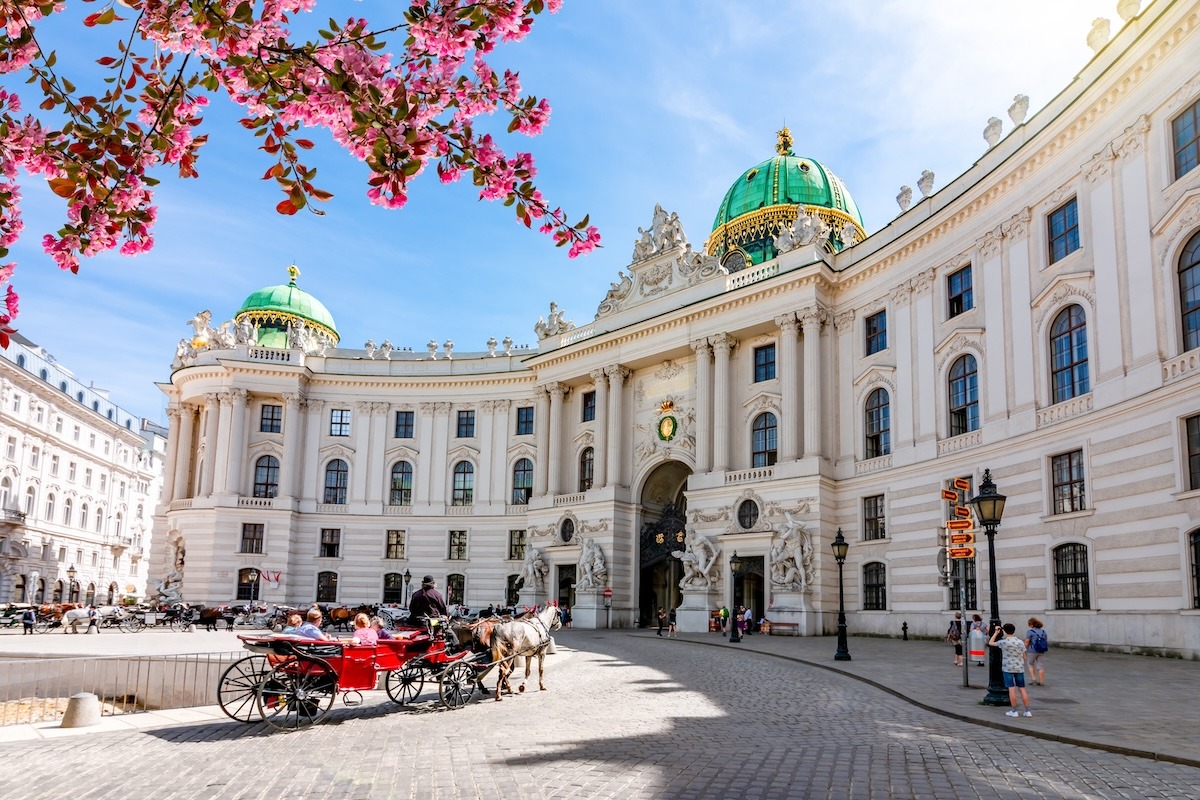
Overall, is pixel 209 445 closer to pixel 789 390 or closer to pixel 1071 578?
pixel 789 390

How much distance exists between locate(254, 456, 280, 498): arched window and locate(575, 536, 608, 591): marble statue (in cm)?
2197

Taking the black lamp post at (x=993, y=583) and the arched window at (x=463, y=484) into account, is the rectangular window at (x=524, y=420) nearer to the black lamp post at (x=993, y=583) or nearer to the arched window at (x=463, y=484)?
the arched window at (x=463, y=484)

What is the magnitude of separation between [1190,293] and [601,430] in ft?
99.7

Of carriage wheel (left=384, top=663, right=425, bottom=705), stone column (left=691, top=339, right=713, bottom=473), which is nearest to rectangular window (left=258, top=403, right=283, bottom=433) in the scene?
stone column (left=691, top=339, right=713, bottom=473)

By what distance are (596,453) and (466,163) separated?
1710 inches

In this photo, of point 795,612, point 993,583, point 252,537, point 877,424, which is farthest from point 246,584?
point 993,583

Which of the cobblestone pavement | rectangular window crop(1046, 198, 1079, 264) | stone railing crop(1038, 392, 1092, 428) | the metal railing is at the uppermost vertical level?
rectangular window crop(1046, 198, 1079, 264)

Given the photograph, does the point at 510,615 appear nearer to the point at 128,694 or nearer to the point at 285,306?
the point at 128,694

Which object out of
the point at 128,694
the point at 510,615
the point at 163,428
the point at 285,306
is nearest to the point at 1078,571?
the point at 510,615

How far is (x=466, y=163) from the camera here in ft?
20.6

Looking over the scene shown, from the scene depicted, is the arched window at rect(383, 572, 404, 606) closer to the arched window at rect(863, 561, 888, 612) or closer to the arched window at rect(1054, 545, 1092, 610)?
the arched window at rect(863, 561, 888, 612)

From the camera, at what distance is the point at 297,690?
43.5 feet

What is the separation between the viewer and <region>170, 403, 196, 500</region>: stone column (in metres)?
59.3

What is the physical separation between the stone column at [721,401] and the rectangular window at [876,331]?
6.83 metres
